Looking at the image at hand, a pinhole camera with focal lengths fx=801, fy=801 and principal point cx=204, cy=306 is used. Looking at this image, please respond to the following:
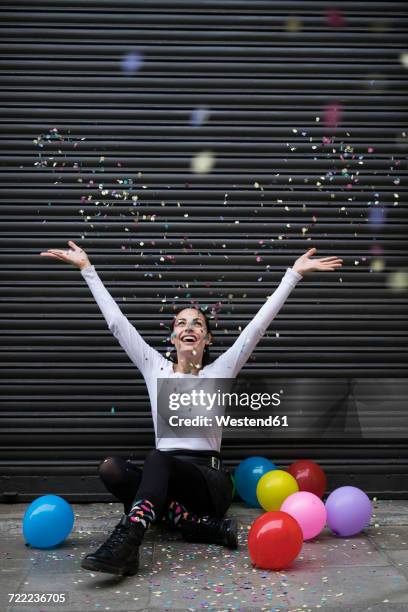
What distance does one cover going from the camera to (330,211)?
18.4ft

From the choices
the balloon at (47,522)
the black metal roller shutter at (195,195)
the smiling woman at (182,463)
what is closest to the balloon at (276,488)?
the smiling woman at (182,463)

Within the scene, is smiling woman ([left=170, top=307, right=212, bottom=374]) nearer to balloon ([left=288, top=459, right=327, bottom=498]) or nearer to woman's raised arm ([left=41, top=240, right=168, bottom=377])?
woman's raised arm ([left=41, top=240, right=168, bottom=377])

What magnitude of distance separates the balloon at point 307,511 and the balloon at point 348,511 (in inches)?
4.1

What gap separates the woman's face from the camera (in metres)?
4.84

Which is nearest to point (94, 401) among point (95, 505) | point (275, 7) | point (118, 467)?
point (95, 505)

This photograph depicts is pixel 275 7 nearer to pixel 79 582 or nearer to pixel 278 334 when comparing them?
pixel 278 334

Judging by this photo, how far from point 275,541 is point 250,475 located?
1.26 metres

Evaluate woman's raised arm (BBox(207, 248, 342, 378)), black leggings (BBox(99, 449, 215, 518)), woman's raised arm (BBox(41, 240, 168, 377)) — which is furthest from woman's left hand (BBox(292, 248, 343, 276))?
black leggings (BBox(99, 449, 215, 518))

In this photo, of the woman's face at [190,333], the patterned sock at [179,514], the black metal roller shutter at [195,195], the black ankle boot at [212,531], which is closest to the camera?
the black ankle boot at [212,531]

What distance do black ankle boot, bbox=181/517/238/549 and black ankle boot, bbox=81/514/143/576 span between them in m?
0.62

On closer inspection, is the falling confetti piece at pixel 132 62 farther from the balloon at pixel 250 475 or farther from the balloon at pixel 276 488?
the balloon at pixel 276 488

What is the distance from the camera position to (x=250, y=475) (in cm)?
520

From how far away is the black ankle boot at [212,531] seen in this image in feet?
14.7

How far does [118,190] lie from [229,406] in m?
1.70
